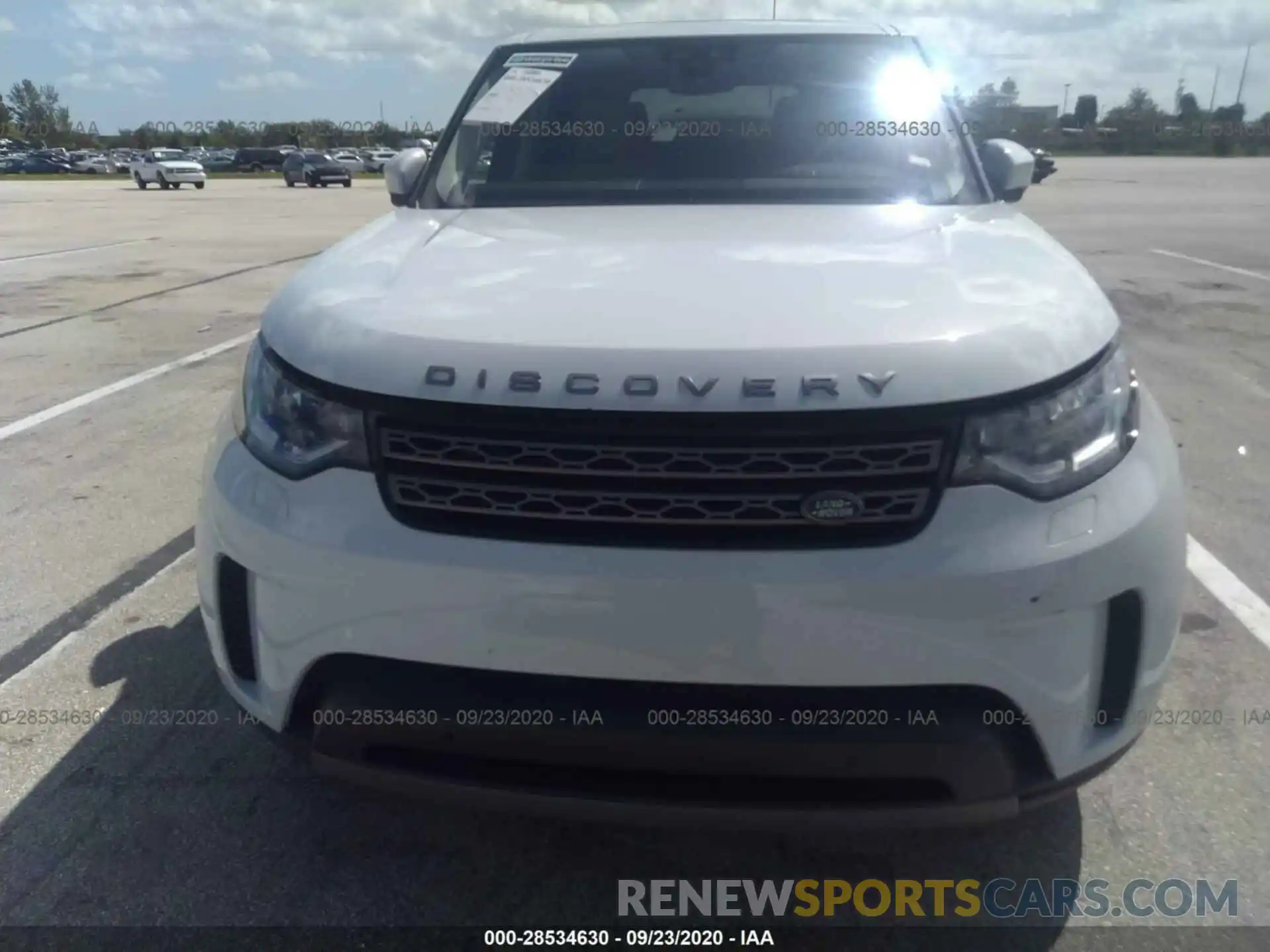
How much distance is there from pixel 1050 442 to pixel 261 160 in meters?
60.3

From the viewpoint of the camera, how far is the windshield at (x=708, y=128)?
3.02 m

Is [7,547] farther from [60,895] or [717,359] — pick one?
[717,359]

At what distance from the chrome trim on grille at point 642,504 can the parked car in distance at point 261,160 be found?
5833 cm

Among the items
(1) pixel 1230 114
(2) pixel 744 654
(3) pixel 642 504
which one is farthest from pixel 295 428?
(1) pixel 1230 114

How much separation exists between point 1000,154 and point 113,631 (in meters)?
3.00

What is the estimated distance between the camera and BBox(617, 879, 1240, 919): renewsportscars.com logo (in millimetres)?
2145

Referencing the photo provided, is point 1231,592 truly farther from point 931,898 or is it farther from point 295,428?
point 295,428

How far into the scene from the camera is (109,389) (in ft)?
20.0

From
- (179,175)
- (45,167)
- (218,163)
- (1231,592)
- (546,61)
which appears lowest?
(218,163)

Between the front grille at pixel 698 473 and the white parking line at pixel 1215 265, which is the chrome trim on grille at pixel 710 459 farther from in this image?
the white parking line at pixel 1215 265

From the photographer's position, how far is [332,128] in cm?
7031

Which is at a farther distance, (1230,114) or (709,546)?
(1230,114)

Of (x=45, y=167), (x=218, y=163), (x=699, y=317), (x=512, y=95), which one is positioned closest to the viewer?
(x=699, y=317)

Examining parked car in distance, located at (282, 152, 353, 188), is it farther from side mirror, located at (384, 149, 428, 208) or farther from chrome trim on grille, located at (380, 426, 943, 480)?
chrome trim on grille, located at (380, 426, 943, 480)
